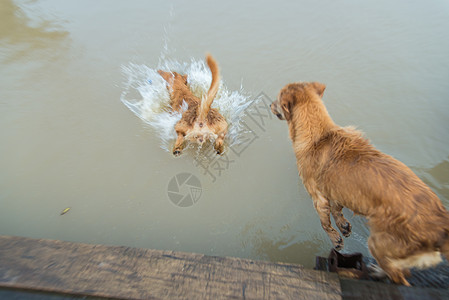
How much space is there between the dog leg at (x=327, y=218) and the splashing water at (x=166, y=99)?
4.81 feet

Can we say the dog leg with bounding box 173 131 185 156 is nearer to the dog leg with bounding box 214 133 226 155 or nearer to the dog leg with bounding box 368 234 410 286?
the dog leg with bounding box 214 133 226 155

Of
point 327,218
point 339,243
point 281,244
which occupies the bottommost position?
point 281,244

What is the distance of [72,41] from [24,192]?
11.6ft

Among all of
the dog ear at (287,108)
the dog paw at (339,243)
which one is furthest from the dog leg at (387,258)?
the dog ear at (287,108)

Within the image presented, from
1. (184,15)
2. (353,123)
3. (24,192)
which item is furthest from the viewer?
(184,15)

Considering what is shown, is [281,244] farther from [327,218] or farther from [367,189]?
[367,189]

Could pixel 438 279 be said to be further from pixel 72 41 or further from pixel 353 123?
pixel 72 41

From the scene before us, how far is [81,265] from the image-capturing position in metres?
1.80

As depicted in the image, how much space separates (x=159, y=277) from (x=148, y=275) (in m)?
0.08

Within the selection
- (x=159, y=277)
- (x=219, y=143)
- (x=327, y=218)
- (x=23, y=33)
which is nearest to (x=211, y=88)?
(x=219, y=143)

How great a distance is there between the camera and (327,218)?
2467mm

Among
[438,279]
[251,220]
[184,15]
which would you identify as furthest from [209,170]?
[184,15]

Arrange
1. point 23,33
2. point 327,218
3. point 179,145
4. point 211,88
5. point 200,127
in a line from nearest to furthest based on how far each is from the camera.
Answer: point 327,218, point 211,88, point 200,127, point 179,145, point 23,33

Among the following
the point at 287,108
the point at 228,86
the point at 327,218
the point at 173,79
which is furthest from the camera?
the point at 228,86
